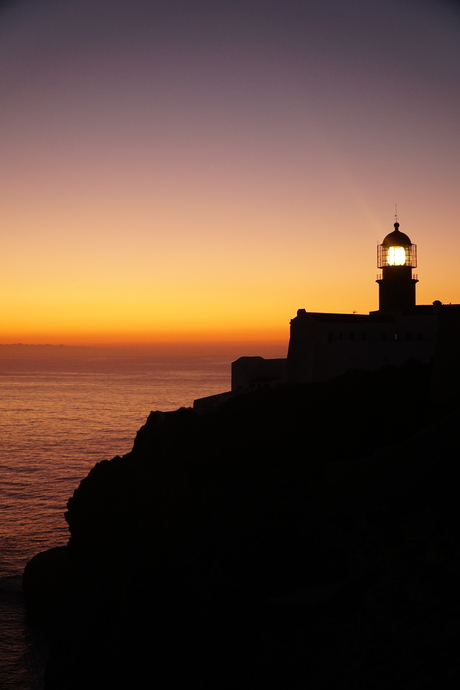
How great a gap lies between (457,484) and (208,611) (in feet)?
28.8

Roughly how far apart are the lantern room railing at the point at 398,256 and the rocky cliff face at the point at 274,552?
15050 mm

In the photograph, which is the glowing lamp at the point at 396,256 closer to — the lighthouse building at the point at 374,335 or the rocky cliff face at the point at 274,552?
the lighthouse building at the point at 374,335

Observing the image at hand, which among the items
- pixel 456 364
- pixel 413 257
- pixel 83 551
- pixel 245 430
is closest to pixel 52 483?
pixel 83 551

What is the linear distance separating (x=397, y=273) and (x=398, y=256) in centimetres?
136

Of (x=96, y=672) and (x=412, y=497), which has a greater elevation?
(x=412, y=497)

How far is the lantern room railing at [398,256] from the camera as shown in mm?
42969

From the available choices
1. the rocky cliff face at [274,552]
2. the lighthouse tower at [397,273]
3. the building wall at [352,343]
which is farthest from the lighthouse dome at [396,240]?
the rocky cliff face at [274,552]

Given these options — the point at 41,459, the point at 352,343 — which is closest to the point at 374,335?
the point at 352,343

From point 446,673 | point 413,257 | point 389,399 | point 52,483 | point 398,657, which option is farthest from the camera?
point 52,483

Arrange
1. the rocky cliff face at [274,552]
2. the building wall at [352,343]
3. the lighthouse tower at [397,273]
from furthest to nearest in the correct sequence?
the lighthouse tower at [397,273] → the building wall at [352,343] → the rocky cliff face at [274,552]

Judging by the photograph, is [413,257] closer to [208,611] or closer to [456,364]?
[456,364]

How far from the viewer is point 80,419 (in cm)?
9981

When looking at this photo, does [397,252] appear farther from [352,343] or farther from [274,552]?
[274,552]

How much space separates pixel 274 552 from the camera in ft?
62.0
